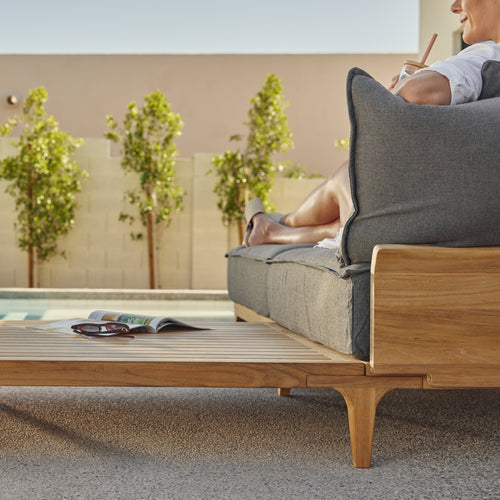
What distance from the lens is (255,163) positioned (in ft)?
26.5

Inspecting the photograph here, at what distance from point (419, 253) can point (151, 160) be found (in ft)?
22.1

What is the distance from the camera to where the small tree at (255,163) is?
799 centimetres

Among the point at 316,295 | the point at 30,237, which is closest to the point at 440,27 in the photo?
the point at 30,237

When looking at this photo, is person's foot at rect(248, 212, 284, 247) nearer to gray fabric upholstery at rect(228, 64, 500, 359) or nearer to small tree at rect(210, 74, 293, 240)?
gray fabric upholstery at rect(228, 64, 500, 359)

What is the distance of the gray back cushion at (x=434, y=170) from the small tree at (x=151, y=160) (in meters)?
6.50

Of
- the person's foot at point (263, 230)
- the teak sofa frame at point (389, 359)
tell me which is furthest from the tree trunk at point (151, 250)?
the teak sofa frame at point (389, 359)

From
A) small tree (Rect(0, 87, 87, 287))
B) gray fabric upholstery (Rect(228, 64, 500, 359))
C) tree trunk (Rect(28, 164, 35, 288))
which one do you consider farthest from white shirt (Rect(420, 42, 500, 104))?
tree trunk (Rect(28, 164, 35, 288))

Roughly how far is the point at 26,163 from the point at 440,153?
698cm

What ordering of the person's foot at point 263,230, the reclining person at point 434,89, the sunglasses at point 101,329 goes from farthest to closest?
the person's foot at point 263,230 < the sunglasses at point 101,329 < the reclining person at point 434,89

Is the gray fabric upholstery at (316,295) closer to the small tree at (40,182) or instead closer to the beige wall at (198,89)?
the small tree at (40,182)

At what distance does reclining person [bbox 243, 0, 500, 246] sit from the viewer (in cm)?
172

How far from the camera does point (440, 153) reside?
151cm

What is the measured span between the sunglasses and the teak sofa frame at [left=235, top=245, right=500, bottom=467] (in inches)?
26.2

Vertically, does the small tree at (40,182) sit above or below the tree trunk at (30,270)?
above
